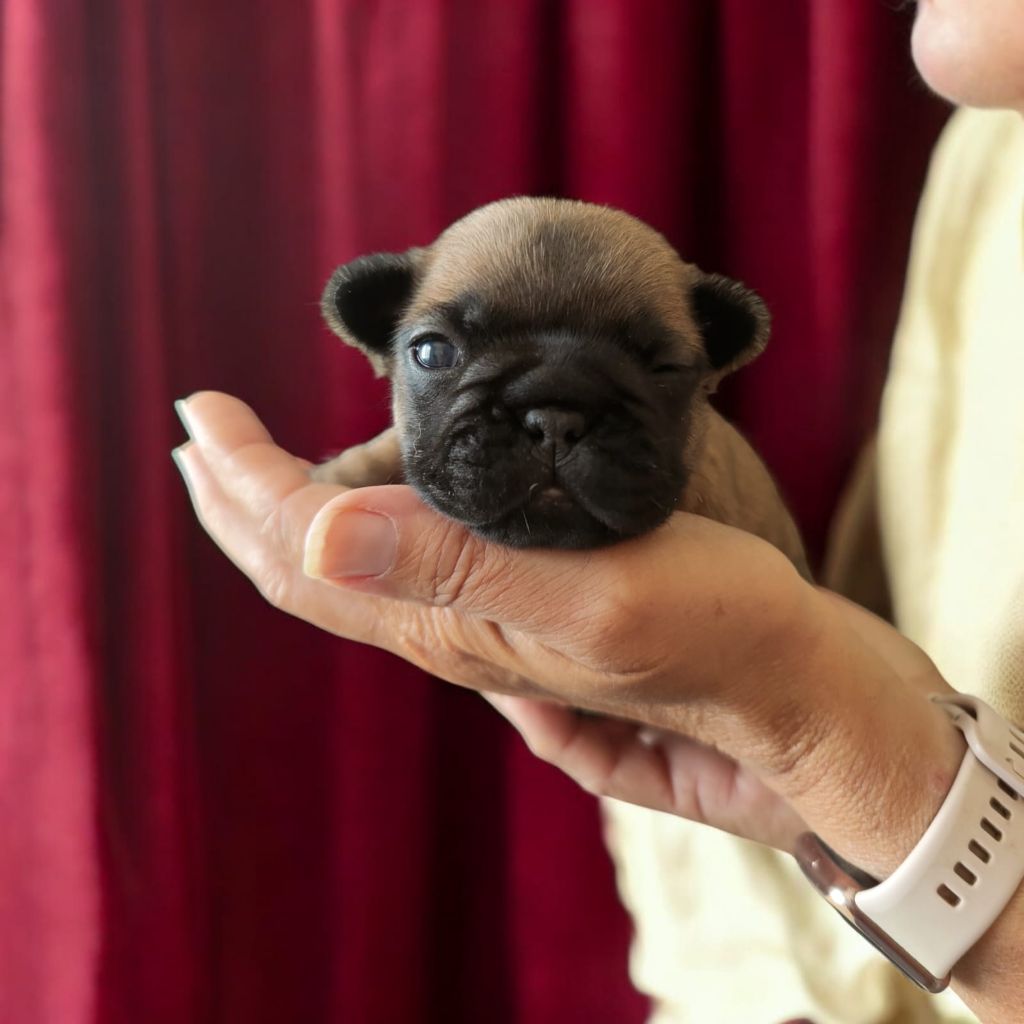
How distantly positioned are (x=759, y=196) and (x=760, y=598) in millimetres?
995

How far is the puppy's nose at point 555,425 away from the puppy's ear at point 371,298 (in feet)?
1.31

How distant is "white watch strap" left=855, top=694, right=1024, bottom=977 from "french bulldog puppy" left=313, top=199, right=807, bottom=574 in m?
0.41

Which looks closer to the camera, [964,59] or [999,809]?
[999,809]

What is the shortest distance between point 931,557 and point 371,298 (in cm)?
90

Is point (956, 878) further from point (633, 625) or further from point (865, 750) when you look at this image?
point (633, 625)

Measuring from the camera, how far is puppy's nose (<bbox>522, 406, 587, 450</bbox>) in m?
0.83

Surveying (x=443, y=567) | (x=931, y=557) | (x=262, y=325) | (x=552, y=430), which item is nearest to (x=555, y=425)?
(x=552, y=430)

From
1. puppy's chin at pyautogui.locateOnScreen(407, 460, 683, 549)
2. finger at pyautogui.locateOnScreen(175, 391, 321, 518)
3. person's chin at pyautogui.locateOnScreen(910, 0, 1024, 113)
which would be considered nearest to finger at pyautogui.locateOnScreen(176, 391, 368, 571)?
finger at pyautogui.locateOnScreen(175, 391, 321, 518)

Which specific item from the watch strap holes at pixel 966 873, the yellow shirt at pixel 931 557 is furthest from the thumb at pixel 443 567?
the yellow shirt at pixel 931 557

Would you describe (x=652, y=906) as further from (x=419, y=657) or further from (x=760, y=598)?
(x=760, y=598)

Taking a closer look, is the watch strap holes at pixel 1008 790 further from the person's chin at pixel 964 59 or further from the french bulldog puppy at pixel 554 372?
the person's chin at pixel 964 59

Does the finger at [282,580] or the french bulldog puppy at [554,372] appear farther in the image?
the finger at [282,580]

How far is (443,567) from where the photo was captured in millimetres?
828

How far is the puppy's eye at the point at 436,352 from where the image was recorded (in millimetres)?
998
